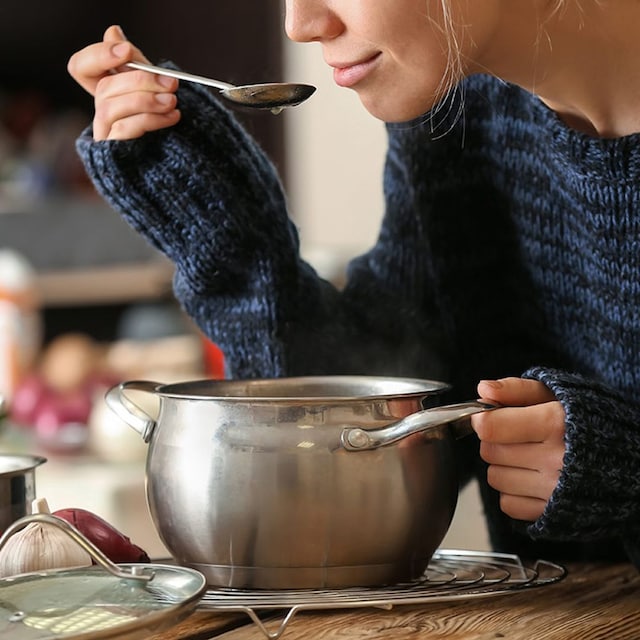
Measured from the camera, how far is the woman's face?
667mm

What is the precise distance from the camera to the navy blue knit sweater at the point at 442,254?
0.79m

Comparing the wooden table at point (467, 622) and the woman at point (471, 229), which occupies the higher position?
the woman at point (471, 229)

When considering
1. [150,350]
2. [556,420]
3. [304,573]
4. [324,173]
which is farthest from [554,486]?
[324,173]

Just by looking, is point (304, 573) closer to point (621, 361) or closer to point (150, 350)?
point (621, 361)

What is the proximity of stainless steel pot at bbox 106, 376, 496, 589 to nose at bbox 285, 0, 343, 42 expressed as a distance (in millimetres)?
218

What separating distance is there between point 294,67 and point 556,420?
2.39 meters

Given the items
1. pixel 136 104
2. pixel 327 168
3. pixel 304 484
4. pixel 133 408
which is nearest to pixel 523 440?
pixel 304 484

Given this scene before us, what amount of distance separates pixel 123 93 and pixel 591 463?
40cm

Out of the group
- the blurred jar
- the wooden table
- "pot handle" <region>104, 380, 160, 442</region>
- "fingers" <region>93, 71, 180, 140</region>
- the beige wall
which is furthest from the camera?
the beige wall

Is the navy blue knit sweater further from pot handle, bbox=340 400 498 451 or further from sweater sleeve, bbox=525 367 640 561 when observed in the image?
pot handle, bbox=340 400 498 451

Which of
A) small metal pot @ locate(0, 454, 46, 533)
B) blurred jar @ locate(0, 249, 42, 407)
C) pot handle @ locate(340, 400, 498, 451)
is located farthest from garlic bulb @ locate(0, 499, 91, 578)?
blurred jar @ locate(0, 249, 42, 407)

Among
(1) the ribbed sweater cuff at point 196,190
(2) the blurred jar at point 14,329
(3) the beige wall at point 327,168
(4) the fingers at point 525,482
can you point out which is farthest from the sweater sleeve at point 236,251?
(3) the beige wall at point 327,168

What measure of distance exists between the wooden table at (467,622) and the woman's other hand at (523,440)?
0.06 meters

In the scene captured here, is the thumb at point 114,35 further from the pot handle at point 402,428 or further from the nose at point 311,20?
the pot handle at point 402,428
